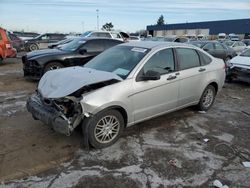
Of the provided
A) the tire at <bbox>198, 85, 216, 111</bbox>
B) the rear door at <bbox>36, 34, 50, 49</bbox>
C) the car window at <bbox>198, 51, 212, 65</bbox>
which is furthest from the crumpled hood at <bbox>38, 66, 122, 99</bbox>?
the rear door at <bbox>36, 34, 50, 49</bbox>

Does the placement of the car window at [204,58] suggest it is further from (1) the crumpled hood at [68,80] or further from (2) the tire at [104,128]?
(2) the tire at [104,128]

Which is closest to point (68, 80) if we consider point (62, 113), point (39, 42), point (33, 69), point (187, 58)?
point (62, 113)

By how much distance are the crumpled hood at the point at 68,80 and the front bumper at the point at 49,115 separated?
0.22m

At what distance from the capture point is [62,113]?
4.38m

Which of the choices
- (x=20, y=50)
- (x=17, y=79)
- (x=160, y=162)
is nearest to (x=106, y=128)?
(x=160, y=162)

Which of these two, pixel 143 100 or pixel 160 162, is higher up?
pixel 143 100

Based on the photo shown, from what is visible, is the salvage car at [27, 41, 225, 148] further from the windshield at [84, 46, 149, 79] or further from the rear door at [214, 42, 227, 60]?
the rear door at [214, 42, 227, 60]

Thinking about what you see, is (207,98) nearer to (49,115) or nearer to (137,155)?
(137,155)

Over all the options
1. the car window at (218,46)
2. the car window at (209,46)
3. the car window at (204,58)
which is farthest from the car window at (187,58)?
the car window at (218,46)

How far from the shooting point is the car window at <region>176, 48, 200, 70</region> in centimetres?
584

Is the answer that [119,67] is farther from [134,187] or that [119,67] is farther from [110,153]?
[134,187]

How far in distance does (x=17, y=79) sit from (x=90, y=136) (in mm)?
7211

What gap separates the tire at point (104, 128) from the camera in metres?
4.37

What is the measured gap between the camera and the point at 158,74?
16.5 feet
